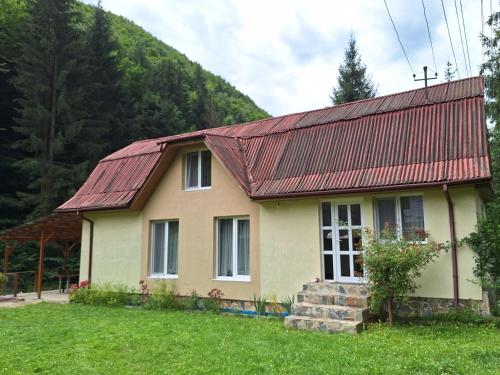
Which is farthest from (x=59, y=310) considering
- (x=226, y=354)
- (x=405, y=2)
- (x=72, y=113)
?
(x=72, y=113)

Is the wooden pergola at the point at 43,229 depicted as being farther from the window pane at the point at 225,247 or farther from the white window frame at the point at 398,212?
the white window frame at the point at 398,212

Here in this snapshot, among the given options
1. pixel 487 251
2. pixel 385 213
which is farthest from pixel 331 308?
pixel 487 251

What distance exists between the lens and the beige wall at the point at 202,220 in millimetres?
11070

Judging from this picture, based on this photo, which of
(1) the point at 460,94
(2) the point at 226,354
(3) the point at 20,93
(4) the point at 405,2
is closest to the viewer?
(2) the point at 226,354

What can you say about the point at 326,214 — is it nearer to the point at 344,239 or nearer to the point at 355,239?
the point at 344,239

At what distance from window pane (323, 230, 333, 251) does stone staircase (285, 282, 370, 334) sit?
953mm

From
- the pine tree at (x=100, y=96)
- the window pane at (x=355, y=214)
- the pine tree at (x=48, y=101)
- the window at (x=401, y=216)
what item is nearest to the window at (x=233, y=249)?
the window pane at (x=355, y=214)

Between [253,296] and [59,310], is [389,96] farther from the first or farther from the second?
[59,310]

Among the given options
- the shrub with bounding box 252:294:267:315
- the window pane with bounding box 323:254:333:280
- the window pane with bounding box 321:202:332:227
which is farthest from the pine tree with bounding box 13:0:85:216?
the window pane with bounding box 323:254:333:280

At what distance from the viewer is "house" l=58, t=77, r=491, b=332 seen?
28.5 ft

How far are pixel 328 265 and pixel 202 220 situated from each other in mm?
3933

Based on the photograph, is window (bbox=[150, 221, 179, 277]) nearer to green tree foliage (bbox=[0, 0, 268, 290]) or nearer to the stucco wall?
the stucco wall

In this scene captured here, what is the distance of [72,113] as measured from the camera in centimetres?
2261

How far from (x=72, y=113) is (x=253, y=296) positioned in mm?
16995
